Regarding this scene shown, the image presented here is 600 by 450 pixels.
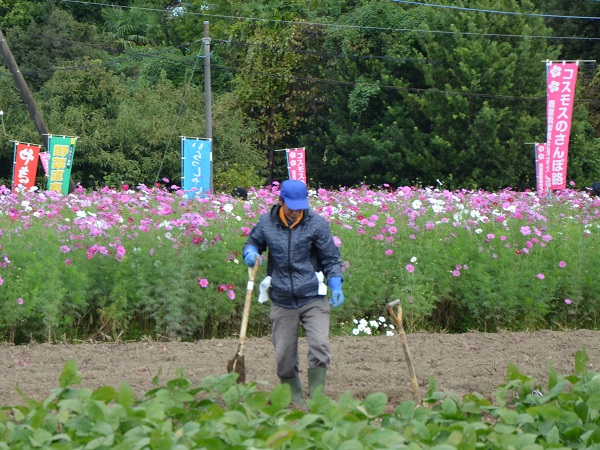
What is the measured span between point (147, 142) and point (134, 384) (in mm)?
27892

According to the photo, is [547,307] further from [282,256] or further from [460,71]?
[460,71]

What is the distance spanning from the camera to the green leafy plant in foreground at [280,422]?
13.4 ft

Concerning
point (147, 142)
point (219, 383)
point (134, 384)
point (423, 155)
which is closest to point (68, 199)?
point (134, 384)

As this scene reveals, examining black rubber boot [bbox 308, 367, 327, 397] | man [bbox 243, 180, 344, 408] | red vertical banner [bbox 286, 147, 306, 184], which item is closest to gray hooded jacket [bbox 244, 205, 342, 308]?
man [bbox 243, 180, 344, 408]

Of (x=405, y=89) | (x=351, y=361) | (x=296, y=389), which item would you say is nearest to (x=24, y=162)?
(x=405, y=89)

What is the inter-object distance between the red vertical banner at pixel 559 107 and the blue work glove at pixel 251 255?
17371mm

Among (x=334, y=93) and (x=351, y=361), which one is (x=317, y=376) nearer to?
(x=351, y=361)

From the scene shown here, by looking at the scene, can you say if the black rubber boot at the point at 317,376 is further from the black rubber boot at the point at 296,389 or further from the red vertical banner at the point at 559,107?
the red vertical banner at the point at 559,107

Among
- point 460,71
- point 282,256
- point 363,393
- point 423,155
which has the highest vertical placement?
point 460,71

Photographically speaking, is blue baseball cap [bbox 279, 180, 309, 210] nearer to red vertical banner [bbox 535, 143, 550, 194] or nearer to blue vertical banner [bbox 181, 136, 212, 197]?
blue vertical banner [bbox 181, 136, 212, 197]

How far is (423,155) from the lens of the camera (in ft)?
128

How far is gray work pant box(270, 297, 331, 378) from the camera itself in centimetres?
691

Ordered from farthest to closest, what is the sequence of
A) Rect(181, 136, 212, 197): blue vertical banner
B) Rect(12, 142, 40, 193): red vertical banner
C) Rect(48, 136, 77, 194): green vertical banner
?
1. Rect(181, 136, 212, 197): blue vertical banner
2. Rect(12, 142, 40, 193): red vertical banner
3. Rect(48, 136, 77, 194): green vertical banner

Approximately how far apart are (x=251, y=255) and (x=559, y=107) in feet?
59.4
